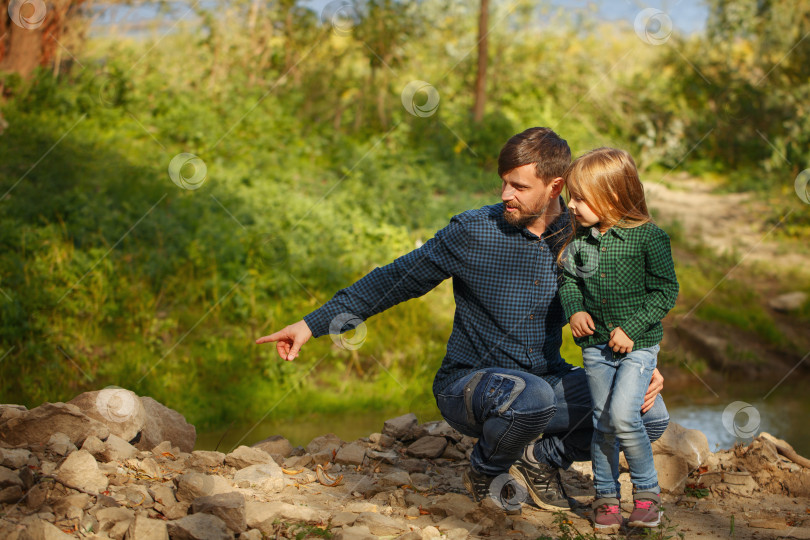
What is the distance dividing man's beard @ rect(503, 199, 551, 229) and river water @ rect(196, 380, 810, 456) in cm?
178

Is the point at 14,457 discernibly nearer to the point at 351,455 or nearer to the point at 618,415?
the point at 351,455

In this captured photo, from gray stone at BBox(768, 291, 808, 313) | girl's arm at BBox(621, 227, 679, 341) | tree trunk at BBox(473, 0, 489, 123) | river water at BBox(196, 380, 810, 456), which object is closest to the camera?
girl's arm at BBox(621, 227, 679, 341)

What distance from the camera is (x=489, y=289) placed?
124 inches

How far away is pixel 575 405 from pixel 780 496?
1116 mm

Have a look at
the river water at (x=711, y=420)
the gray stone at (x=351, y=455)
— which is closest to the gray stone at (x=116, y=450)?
the gray stone at (x=351, y=455)

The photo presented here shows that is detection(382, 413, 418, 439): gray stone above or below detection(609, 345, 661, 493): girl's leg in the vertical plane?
below

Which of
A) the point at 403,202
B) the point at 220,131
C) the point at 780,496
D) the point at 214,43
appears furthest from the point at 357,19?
the point at 780,496

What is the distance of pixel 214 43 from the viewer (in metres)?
9.42

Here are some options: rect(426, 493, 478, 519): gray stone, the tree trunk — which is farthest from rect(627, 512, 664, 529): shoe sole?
the tree trunk

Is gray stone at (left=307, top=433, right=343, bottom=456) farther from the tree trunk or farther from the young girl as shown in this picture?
the tree trunk

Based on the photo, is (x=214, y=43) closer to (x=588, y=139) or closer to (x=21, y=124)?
(x=21, y=124)

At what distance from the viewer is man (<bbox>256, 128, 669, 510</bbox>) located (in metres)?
3.06

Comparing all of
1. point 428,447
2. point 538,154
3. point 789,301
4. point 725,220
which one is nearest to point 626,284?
point 538,154

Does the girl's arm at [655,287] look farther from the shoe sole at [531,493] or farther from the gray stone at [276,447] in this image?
the gray stone at [276,447]
